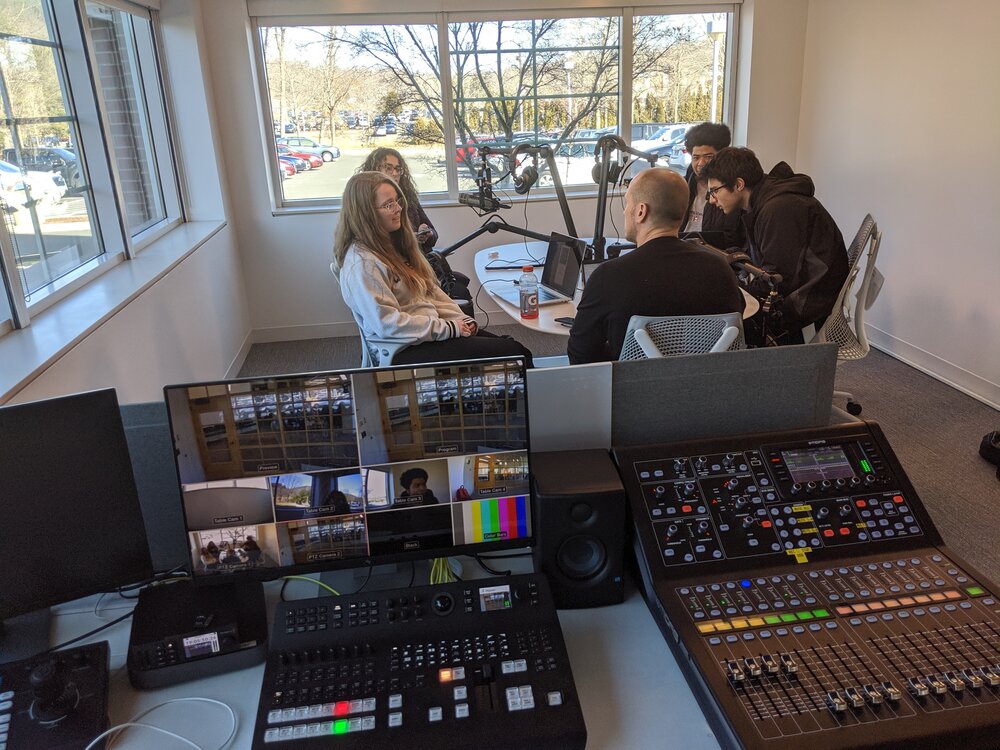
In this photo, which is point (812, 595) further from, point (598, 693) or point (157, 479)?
point (157, 479)

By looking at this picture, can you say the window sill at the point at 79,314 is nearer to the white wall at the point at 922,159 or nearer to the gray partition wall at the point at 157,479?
the gray partition wall at the point at 157,479

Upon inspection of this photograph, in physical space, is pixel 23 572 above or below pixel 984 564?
above

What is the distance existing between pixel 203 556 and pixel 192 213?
3834 mm

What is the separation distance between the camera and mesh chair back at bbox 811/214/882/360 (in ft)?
10.4

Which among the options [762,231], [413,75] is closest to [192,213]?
[413,75]

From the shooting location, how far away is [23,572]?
3.65 ft

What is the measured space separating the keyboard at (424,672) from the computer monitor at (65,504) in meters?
0.28

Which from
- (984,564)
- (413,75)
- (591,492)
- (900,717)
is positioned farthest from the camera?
(413,75)

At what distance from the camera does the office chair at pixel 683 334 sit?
6.94 ft

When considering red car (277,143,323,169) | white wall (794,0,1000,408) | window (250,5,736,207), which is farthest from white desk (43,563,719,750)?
red car (277,143,323,169)

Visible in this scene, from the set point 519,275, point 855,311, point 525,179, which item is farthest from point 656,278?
point 525,179

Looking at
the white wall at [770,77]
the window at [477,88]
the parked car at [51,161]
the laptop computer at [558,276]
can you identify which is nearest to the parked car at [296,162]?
the window at [477,88]

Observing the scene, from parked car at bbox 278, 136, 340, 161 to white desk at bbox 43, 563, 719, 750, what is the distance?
4.11 metres

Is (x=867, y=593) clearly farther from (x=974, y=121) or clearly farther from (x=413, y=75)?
(x=413, y=75)
